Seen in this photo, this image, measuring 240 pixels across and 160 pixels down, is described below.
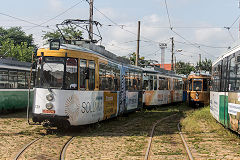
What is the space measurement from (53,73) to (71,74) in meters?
0.58

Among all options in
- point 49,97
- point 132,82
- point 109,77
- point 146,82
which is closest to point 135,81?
point 132,82

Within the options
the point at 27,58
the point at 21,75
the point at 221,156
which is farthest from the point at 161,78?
the point at 27,58

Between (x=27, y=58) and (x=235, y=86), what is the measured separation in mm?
46321

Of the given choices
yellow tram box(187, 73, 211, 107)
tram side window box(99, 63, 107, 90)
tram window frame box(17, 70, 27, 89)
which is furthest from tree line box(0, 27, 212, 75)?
tram side window box(99, 63, 107, 90)

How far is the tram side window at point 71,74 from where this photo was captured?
11.2 metres

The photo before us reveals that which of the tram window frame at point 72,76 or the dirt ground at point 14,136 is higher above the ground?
the tram window frame at point 72,76

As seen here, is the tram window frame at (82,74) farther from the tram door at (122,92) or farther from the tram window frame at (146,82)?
the tram window frame at (146,82)

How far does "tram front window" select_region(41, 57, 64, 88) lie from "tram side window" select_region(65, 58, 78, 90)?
20cm

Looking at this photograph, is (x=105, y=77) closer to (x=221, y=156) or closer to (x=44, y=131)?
(x=44, y=131)

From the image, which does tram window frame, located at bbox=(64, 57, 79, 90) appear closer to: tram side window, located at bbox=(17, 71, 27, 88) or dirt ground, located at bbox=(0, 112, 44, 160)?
dirt ground, located at bbox=(0, 112, 44, 160)

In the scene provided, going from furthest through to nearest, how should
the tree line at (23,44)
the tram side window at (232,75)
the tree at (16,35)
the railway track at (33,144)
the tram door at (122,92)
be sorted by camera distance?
the tree at (16,35) < the tree line at (23,44) < the tram door at (122,92) < the tram side window at (232,75) < the railway track at (33,144)

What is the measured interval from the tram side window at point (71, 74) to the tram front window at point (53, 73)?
7.8 inches

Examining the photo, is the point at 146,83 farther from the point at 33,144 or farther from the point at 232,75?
the point at 33,144

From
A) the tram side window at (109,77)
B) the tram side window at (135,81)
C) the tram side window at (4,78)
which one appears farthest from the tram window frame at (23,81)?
the tram side window at (109,77)
